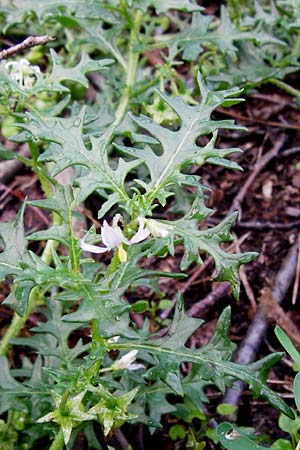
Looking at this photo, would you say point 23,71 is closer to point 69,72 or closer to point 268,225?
point 69,72

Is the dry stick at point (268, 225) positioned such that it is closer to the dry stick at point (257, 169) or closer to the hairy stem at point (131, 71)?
the dry stick at point (257, 169)

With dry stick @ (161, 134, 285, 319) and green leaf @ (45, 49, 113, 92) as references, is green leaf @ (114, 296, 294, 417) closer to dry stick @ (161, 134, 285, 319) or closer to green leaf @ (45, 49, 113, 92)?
dry stick @ (161, 134, 285, 319)

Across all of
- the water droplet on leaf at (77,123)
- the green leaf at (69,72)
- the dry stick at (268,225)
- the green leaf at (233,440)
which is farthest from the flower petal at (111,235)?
the dry stick at (268,225)

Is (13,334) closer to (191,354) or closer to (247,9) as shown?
(191,354)

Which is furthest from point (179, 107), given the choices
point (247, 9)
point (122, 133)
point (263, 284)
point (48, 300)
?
point (247, 9)

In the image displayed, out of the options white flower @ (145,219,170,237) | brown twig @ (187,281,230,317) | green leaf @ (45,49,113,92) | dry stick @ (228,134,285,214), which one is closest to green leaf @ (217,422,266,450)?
white flower @ (145,219,170,237)

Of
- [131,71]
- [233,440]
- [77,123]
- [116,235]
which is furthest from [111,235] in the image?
[131,71]

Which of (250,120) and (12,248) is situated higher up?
(12,248)
